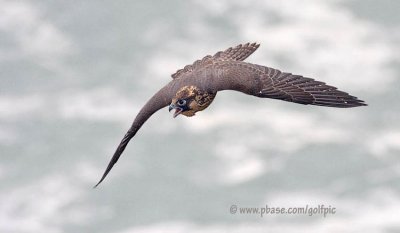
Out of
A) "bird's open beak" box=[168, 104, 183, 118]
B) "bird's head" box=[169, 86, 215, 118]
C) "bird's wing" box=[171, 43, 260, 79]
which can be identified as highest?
"bird's wing" box=[171, 43, 260, 79]

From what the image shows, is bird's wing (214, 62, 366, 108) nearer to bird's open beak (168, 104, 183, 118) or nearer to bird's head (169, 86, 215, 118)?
bird's head (169, 86, 215, 118)

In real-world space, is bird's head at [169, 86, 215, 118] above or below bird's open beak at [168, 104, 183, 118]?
above

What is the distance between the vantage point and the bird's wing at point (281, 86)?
66.5ft

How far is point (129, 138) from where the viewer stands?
23500 millimetres

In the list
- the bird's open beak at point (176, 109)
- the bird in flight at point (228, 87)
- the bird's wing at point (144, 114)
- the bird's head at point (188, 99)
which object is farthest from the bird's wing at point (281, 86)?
the bird's wing at point (144, 114)

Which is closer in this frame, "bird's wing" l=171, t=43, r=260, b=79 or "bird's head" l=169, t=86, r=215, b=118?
"bird's head" l=169, t=86, r=215, b=118

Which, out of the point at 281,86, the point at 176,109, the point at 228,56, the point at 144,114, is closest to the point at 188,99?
the point at 176,109

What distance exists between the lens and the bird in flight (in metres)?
20.7

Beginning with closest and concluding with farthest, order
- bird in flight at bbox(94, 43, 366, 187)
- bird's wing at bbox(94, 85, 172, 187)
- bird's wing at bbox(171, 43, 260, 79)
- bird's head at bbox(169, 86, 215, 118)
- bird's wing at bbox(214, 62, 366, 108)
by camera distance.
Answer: bird's wing at bbox(214, 62, 366, 108) < bird in flight at bbox(94, 43, 366, 187) < bird's head at bbox(169, 86, 215, 118) < bird's wing at bbox(94, 85, 172, 187) < bird's wing at bbox(171, 43, 260, 79)

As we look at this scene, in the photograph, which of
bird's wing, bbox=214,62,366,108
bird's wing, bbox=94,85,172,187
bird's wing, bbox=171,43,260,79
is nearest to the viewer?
bird's wing, bbox=214,62,366,108

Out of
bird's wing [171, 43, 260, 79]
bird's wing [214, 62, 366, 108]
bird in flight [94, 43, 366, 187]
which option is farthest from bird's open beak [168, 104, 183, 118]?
bird's wing [171, 43, 260, 79]

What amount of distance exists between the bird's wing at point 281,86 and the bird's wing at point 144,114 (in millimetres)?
1727

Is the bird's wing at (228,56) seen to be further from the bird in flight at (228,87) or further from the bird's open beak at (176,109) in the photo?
the bird's open beak at (176,109)

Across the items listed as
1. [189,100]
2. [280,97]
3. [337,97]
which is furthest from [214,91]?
[337,97]
